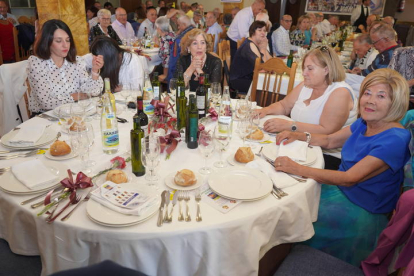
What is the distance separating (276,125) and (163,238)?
4.02ft

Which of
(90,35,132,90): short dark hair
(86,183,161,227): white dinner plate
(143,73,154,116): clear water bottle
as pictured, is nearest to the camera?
(86,183,161,227): white dinner plate

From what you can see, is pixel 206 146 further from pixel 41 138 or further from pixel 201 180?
pixel 41 138

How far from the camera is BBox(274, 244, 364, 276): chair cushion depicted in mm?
1393

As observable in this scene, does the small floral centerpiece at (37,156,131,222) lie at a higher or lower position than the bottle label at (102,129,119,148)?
lower

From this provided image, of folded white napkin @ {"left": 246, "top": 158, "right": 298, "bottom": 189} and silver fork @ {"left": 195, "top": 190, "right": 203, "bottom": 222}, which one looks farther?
folded white napkin @ {"left": 246, "top": 158, "right": 298, "bottom": 189}

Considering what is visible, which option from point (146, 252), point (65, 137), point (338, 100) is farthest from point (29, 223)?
point (338, 100)

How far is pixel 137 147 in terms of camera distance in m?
1.50

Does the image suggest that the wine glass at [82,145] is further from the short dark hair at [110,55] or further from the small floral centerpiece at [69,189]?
the short dark hair at [110,55]

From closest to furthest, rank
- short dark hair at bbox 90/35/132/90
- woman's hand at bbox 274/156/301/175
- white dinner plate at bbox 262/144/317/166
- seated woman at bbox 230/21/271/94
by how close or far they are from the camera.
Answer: woman's hand at bbox 274/156/301/175 → white dinner plate at bbox 262/144/317/166 → short dark hair at bbox 90/35/132/90 → seated woman at bbox 230/21/271/94

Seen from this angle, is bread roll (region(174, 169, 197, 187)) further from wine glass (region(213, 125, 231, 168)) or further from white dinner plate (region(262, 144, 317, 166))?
white dinner plate (region(262, 144, 317, 166))

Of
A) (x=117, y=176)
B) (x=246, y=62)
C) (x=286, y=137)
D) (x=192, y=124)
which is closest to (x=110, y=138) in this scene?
(x=117, y=176)

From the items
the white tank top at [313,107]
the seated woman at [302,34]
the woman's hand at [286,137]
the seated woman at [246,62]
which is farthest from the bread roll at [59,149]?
the seated woman at [302,34]

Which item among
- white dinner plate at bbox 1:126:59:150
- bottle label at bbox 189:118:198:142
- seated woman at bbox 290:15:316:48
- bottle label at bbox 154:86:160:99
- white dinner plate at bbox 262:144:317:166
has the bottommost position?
white dinner plate at bbox 262:144:317:166

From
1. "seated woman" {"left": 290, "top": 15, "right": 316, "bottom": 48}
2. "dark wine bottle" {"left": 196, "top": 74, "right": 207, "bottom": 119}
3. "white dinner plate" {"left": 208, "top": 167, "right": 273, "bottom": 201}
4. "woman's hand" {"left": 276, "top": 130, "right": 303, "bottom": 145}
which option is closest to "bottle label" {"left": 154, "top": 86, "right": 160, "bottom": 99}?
"dark wine bottle" {"left": 196, "top": 74, "right": 207, "bottom": 119}
